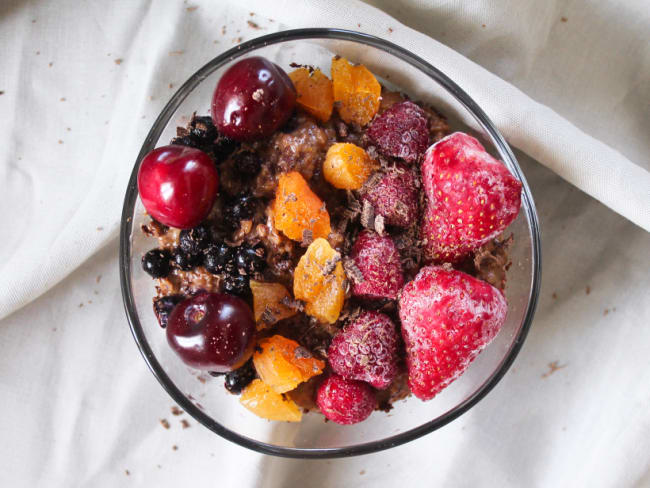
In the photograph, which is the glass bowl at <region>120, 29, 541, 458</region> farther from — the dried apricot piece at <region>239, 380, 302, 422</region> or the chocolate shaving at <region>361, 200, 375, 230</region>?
the chocolate shaving at <region>361, 200, 375, 230</region>

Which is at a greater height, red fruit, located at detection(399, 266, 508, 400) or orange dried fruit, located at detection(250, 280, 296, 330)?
red fruit, located at detection(399, 266, 508, 400)

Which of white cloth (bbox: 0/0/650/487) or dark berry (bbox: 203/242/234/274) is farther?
white cloth (bbox: 0/0/650/487)

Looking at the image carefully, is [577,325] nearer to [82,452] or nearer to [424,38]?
[424,38]

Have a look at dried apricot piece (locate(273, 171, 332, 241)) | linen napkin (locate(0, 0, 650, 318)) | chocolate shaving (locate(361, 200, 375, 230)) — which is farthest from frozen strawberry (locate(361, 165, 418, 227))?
linen napkin (locate(0, 0, 650, 318))

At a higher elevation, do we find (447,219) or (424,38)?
(424,38)

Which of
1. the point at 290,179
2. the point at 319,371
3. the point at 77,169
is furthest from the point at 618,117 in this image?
the point at 77,169

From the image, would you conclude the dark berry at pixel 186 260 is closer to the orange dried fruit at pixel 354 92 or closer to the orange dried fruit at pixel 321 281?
the orange dried fruit at pixel 321 281

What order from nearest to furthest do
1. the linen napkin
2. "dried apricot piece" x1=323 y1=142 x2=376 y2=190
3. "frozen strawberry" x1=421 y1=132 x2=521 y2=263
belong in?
"frozen strawberry" x1=421 y1=132 x2=521 y2=263 < "dried apricot piece" x1=323 y1=142 x2=376 y2=190 < the linen napkin
